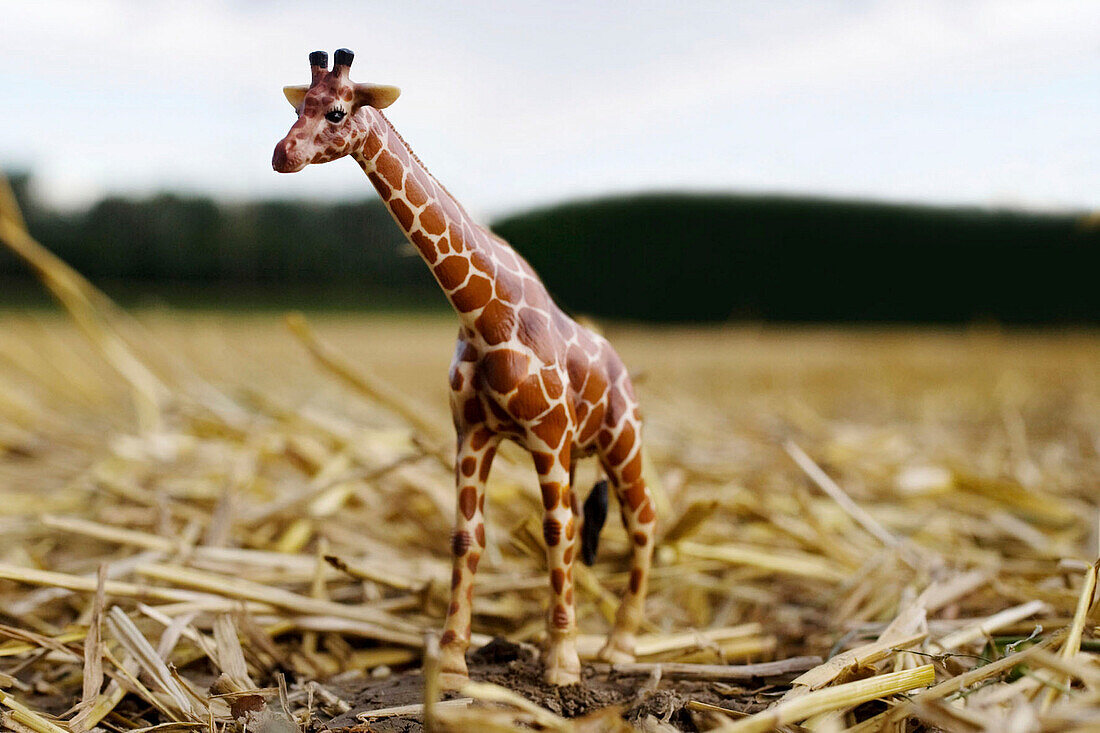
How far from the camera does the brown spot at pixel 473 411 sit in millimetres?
1289

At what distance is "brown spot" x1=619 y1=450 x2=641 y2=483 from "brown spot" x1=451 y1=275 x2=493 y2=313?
39 cm

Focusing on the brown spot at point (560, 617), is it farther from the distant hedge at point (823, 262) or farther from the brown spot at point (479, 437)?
the distant hedge at point (823, 262)

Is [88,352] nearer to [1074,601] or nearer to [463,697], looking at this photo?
[463,697]

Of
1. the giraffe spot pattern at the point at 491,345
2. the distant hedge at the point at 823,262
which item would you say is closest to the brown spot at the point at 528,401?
the giraffe spot pattern at the point at 491,345

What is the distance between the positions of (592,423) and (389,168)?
51 cm

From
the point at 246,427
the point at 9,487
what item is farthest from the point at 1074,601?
the point at 9,487

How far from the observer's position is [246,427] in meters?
2.66

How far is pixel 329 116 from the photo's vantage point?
1121 mm

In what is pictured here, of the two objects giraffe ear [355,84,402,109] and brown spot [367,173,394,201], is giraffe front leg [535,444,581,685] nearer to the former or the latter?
brown spot [367,173,394,201]

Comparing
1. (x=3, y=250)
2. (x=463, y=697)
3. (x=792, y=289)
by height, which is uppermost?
(x=3, y=250)

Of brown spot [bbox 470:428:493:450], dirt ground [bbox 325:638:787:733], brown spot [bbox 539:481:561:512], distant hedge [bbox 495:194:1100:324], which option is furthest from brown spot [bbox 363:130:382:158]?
distant hedge [bbox 495:194:1100:324]

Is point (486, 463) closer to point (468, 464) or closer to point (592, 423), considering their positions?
point (468, 464)

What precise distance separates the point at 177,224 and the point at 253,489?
8.85m

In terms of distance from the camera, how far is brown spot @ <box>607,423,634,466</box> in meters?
1.40
